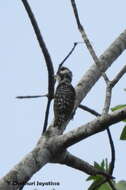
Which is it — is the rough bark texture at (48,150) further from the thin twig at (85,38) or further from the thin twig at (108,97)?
the thin twig at (85,38)

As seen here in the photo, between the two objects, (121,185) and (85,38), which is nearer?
(121,185)

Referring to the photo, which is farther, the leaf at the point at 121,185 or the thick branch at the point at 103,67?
the thick branch at the point at 103,67

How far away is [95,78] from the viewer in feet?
19.1

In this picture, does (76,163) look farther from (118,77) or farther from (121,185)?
(118,77)

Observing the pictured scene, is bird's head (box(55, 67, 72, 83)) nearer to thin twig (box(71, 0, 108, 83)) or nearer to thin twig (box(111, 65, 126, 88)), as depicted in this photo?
thin twig (box(71, 0, 108, 83))

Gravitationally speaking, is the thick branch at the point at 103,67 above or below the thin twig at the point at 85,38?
below

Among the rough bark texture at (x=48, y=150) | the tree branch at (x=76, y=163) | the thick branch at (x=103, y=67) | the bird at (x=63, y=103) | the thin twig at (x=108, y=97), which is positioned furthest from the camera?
the thick branch at (x=103, y=67)

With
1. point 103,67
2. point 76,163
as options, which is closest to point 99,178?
point 76,163

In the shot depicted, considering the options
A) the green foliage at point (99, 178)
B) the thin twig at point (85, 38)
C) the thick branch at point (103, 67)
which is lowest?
the green foliage at point (99, 178)

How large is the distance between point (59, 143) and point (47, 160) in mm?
203

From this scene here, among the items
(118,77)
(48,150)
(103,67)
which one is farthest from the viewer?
(103,67)

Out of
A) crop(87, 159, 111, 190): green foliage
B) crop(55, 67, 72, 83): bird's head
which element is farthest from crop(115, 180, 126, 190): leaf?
crop(55, 67, 72, 83): bird's head

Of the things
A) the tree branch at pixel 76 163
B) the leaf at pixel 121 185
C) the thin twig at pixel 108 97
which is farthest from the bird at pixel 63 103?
the leaf at pixel 121 185

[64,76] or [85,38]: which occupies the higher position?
[85,38]
